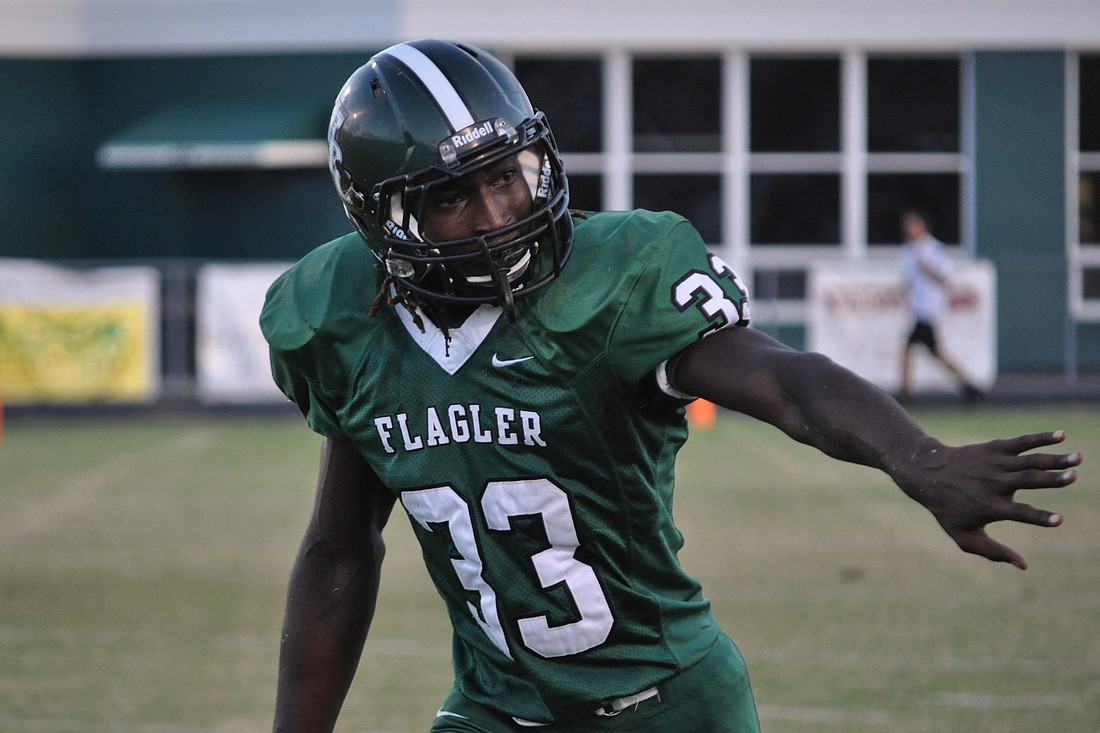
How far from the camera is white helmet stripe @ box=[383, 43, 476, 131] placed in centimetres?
253

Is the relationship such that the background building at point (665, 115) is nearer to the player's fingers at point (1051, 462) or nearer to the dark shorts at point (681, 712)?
the dark shorts at point (681, 712)

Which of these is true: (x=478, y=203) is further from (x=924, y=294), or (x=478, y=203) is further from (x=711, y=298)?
(x=924, y=294)

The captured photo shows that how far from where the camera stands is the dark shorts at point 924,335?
14344 mm

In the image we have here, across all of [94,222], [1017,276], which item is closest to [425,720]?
[1017,276]

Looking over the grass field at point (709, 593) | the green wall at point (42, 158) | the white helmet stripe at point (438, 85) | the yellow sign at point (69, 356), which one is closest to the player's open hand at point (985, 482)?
the white helmet stripe at point (438, 85)

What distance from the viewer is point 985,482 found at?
197cm

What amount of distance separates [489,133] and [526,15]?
A: 16118 mm

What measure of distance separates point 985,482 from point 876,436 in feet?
0.64

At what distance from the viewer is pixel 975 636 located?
244 inches

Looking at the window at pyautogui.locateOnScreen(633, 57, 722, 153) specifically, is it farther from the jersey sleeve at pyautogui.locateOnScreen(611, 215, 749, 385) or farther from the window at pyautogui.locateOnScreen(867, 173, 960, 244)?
the jersey sleeve at pyautogui.locateOnScreen(611, 215, 749, 385)

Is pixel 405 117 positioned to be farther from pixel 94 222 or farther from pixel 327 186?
pixel 94 222

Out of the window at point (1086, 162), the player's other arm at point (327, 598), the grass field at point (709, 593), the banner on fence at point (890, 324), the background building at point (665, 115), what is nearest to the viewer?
the player's other arm at point (327, 598)

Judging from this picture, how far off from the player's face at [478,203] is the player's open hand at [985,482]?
82 cm

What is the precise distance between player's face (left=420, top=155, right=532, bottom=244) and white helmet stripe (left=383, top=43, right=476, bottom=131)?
0.09 meters
